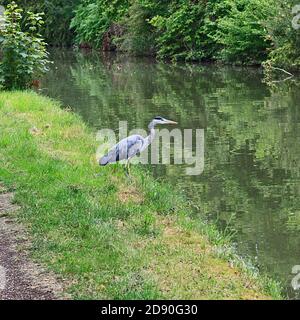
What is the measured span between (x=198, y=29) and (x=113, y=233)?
3241cm

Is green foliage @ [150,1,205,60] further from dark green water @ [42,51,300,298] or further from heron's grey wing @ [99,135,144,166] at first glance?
heron's grey wing @ [99,135,144,166]

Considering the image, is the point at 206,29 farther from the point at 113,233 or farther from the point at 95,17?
the point at 113,233

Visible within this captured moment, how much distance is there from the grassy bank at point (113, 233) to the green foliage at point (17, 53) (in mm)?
7737

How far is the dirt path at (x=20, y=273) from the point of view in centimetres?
578

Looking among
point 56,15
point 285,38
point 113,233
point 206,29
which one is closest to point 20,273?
point 113,233

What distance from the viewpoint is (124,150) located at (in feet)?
32.6

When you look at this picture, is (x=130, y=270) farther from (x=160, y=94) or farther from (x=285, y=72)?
(x=285, y=72)

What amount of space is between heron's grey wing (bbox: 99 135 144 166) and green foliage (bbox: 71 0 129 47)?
37883mm

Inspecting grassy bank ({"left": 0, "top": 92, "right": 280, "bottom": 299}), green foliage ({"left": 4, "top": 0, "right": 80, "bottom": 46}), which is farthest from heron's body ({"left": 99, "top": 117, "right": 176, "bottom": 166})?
green foliage ({"left": 4, "top": 0, "right": 80, "bottom": 46})

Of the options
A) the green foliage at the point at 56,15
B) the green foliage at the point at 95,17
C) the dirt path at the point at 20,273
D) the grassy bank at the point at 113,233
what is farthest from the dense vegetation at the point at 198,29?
the dirt path at the point at 20,273

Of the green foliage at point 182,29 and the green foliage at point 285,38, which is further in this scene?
the green foliage at point 182,29

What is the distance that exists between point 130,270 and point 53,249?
90 centimetres

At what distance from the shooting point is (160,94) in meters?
25.0

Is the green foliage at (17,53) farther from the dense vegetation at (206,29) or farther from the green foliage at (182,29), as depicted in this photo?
the green foliage at (182,29)
